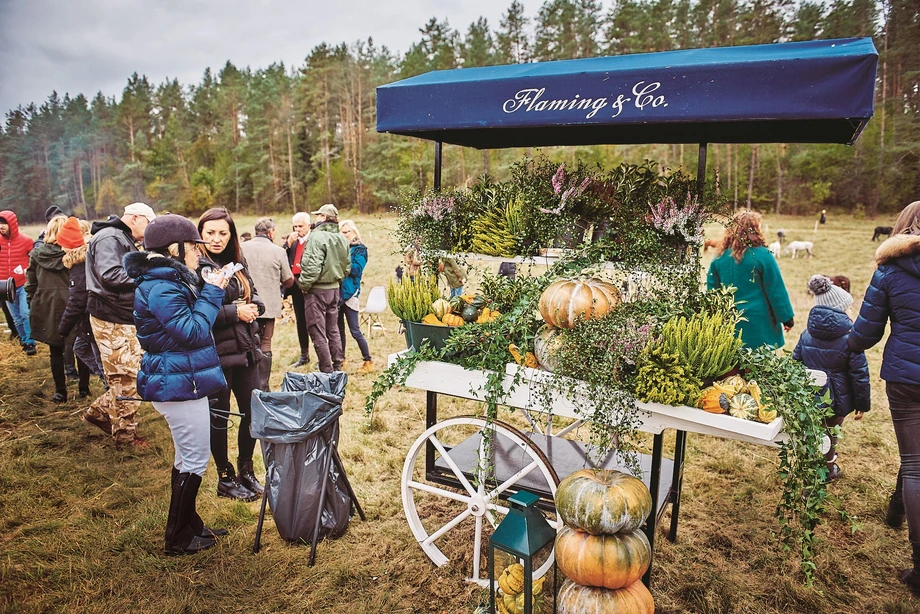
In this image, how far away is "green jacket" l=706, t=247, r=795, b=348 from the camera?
161 inches

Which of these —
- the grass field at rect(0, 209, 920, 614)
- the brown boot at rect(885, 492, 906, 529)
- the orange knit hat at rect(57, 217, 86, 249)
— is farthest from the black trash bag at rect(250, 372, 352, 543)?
the orange knit hat at rect(57, 217, 86, 249)

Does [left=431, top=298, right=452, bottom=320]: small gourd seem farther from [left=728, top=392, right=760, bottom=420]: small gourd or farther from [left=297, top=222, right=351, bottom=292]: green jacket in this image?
[left=297, top=222, right=351, bottom=292]: green jacket

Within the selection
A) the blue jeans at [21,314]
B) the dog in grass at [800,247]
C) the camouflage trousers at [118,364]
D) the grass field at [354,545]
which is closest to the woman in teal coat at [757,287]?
the grass field at [354,545]

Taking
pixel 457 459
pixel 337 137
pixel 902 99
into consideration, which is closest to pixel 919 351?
pixel 457 459

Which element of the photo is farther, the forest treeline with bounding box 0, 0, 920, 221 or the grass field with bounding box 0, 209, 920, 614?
the forest treeline with bounding box 0, 0, 920, 221

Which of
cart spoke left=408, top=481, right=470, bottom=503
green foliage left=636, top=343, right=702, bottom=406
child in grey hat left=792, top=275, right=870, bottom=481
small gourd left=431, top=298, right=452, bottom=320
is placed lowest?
cart spoke left=408, top=481, right=470, bottom=503

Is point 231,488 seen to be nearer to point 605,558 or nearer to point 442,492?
point 442,492

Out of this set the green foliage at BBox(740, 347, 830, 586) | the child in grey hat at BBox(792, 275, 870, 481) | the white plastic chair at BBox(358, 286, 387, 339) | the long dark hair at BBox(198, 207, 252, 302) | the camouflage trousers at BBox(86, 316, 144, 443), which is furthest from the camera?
the white plastic chair at BBox(358, 286, 387, 339)

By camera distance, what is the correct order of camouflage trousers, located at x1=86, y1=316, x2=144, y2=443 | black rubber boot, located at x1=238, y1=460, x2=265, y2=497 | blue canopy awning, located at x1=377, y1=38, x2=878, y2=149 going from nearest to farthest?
blue canopy awning, located at x1=377, y1=38, x2=878, y2=149
black rubber boot, located at x1=238, y1=460, x2=265, y2=497
camouflage trousers, located at x1=86, y1=316, x2=144, y2=443

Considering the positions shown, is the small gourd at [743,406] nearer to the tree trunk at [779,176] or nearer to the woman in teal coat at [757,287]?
the woman in teal coat at [757,287]

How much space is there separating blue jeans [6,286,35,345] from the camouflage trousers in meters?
3.93

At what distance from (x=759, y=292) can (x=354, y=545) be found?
3360mm

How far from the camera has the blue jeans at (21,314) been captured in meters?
7.22

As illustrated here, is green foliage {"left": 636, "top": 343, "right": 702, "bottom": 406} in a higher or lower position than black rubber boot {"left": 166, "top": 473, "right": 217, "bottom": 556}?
higher
